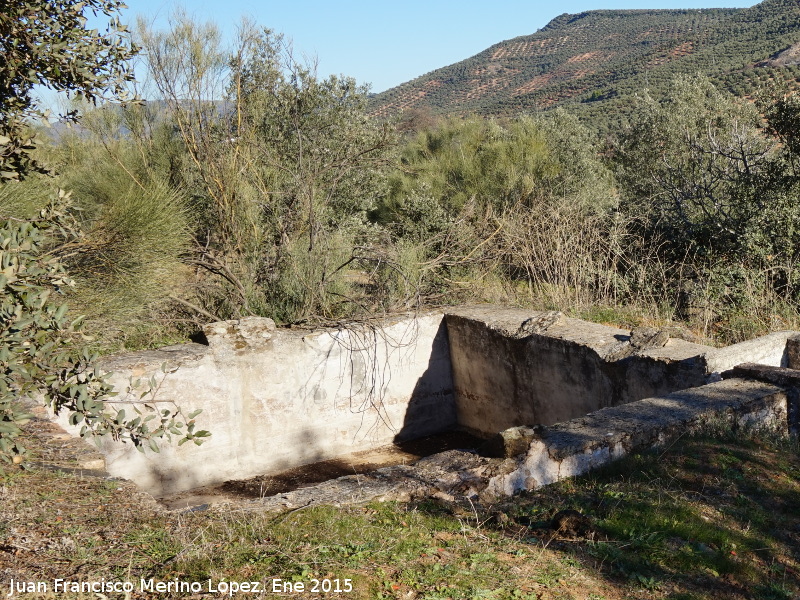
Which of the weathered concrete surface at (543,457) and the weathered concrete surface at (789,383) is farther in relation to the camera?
the weathered concrete surface at (789,383)

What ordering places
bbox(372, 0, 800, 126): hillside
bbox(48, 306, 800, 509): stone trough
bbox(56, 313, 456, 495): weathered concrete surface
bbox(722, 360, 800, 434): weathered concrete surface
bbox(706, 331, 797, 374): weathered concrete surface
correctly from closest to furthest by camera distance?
bbox(48, 306, 800, 509): stone trough → bbox(722, 360, 800, 434): weathered concrete surface → bbox(706, 331, 797, 374): weathered concrete surface → bbox(56, 313, 456, 495): weathered concrete surface → bbox(372, 0, 800, 126): hillside

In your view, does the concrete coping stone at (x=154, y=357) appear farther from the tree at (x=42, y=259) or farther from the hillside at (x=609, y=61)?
the hillside at (x=609, y=61)

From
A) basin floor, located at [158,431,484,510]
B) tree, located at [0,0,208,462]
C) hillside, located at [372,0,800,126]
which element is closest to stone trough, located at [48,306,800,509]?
basin floor, located at [158,431,484,510]

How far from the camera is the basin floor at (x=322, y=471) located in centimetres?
746

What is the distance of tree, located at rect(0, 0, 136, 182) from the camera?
3316 millimetres

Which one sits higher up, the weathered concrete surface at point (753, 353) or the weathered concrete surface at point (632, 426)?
the weathered concrete surface at point (753, 353)

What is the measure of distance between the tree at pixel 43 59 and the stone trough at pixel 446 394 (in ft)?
6.86

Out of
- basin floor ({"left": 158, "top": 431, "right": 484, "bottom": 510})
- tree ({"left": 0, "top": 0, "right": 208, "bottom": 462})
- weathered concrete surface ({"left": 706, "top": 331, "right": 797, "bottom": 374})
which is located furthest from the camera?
basin floor ({"left": 158, "top": 431, "right": 484, "bottom": 510})

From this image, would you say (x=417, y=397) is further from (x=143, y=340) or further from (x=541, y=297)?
(x=143, y=340)

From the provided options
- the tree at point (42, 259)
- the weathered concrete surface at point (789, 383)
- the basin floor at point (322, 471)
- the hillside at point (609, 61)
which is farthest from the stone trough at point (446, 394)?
the hillside at point (609, 61)

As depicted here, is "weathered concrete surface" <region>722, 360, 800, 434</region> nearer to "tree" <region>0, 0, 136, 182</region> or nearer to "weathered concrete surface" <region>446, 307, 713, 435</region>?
"weathered concrete surface" <region>446, 307, 713, 435</region>

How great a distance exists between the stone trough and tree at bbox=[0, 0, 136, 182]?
2.09 m

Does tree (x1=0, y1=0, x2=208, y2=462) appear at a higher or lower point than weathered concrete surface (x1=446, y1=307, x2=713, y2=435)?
higher

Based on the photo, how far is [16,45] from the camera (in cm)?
332
